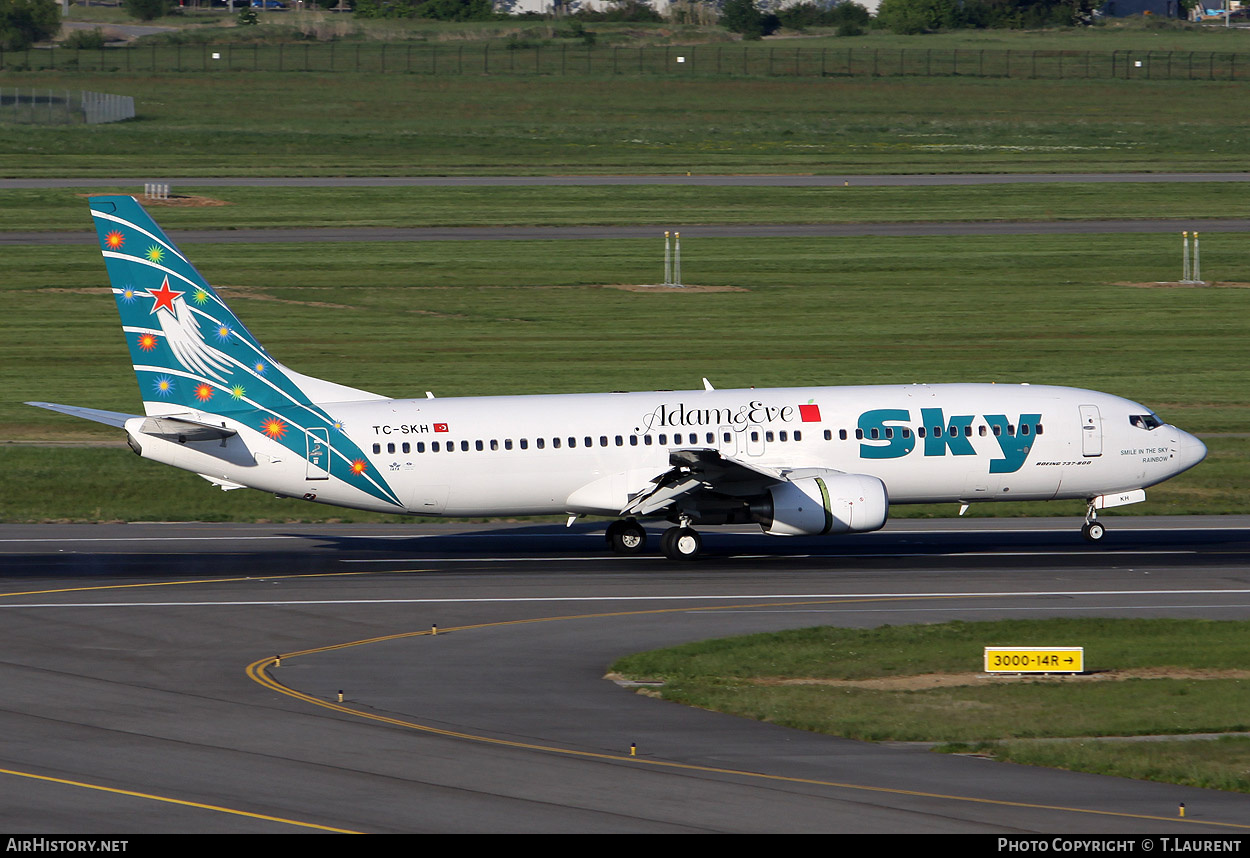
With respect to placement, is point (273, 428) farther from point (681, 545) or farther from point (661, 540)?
point (681, 545)

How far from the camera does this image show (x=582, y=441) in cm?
3781

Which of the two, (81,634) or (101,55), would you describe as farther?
(101,55)

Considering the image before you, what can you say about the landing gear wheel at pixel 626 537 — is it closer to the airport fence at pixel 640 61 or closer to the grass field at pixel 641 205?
the grass field at pixel 641 205

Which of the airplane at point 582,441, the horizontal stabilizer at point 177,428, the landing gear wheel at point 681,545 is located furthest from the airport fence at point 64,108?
the landing gear wheel at point 681,545

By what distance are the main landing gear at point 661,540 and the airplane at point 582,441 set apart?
1.6 inches

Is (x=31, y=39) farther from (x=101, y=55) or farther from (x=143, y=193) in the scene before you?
(x=143, y=193)

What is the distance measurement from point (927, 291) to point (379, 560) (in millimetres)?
45232

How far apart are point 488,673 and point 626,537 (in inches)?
490

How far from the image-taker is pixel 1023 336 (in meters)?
68.3

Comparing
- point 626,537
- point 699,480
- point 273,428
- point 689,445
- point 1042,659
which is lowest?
point 626,537

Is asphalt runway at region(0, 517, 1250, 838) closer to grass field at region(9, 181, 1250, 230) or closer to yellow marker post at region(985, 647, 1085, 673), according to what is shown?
yellow marker post at region(985, 647, 1085, 673)

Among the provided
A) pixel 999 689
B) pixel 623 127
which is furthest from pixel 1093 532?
pixel 623 127

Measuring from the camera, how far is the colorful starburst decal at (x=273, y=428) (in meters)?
36.9
